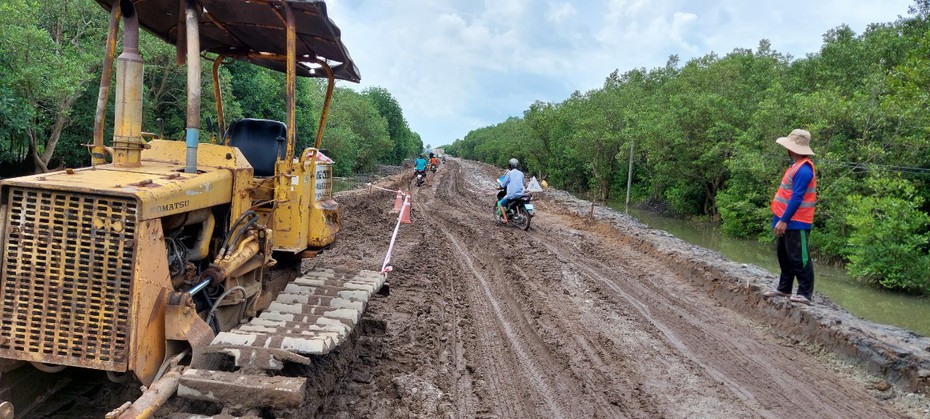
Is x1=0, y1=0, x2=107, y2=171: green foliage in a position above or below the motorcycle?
above

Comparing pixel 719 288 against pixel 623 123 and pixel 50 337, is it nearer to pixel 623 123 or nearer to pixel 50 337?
pixel 50 337

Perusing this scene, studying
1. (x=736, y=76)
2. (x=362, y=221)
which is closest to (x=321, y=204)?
(x=362, y=221)

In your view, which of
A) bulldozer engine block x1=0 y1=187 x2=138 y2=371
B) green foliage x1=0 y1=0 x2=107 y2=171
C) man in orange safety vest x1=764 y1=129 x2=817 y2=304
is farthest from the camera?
green foliage x1=0 y1=0 x2=107 y2=171

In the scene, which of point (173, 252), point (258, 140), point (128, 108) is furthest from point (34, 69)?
point (173, 252)

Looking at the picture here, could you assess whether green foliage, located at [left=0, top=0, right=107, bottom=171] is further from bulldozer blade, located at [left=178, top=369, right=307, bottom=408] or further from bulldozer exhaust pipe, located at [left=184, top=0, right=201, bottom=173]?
bulldozer blade, located at [left=178, top=369, right=307, bottom=408]

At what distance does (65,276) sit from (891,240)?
1390cm

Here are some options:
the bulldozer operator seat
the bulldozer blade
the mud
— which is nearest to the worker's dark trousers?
the mud

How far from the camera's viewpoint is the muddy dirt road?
450 cm

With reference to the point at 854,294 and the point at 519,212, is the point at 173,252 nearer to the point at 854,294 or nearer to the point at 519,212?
the point at 519,212

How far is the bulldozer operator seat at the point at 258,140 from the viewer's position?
5.13 metres

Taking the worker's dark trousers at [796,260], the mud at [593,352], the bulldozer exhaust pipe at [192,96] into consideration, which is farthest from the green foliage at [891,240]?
the bulldozer exhaust pipe at [192,96]

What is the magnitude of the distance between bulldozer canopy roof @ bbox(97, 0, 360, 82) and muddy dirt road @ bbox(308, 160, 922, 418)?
2656 millimetres

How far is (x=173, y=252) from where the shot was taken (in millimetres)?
3400

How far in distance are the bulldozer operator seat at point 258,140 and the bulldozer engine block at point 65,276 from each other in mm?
2282
